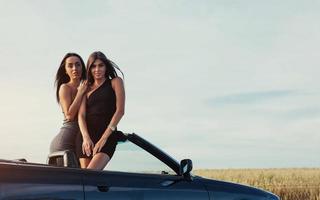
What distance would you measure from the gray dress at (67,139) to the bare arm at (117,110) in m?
0.38

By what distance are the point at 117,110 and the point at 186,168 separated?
84cm

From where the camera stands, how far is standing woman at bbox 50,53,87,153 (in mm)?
6586

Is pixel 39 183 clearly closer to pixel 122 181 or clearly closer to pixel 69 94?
pixel 122 181

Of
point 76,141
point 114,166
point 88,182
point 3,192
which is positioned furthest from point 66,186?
point 76,141

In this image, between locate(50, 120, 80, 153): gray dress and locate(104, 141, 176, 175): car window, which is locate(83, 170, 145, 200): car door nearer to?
locate(104, 141, 176, 175): car window

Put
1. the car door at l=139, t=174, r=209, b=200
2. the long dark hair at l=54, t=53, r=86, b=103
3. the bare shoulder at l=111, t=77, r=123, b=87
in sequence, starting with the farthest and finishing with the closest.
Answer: the long dark hair at l=54, t=53, r=86, b=103 < the bare shoulder at l=111, t=77, r=123, b=87 < the car door at l=139, t=174, r=209, b=200

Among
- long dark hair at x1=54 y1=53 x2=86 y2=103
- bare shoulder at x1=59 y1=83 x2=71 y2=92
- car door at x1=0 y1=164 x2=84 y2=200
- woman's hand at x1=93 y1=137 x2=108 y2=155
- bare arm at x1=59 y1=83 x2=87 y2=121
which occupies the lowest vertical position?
car door at x1=0 y1=164 x2=84 y2=200

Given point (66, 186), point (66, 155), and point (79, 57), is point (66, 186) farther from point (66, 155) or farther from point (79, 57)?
point (79, 57)

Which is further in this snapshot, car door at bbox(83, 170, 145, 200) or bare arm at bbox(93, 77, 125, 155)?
bare arm at bbox(93, 77, 125, 155)

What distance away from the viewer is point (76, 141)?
6559 mm

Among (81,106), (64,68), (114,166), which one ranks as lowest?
(114,166)

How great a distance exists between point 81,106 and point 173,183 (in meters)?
1.19

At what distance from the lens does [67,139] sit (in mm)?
6566

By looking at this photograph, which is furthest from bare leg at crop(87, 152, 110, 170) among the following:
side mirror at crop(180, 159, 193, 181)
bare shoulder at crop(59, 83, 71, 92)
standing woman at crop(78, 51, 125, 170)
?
bare shoulder at crop(59, 83, 71, 92)
